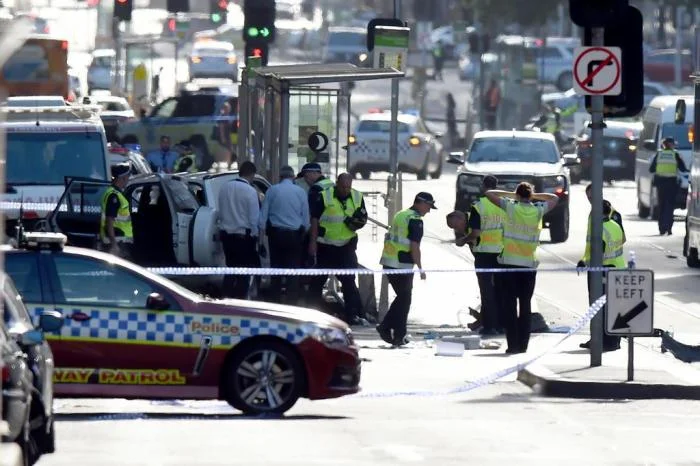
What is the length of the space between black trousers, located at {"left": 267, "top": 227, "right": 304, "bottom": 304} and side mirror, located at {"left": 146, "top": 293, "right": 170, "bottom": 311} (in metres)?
6.71

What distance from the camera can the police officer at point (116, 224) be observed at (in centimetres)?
2175

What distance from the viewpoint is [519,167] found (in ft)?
105

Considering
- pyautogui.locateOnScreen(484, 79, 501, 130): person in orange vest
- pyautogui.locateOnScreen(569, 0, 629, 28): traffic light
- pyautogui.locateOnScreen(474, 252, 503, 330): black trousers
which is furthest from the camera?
pyautogui.locateOnScreen(484, 79, 501, 130): person in orange vest

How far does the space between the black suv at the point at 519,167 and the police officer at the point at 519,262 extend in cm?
1220

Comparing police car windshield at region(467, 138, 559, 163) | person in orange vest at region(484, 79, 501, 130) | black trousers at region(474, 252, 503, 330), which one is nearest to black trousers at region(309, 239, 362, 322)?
black trousers at region(474, 252, 503, 330)

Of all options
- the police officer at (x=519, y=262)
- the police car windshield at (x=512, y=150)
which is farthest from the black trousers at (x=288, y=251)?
the police car windshield at (x=512, y=150)

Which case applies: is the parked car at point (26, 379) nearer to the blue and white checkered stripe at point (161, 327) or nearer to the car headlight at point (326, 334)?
the blue and white checkered stripe at point (161, 327)

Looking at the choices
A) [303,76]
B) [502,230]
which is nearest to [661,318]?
[502,230]

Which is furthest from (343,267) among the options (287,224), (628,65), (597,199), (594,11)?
(594,11)

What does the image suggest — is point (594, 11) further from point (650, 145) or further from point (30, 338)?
point (650, 145)

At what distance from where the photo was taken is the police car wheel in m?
14.0

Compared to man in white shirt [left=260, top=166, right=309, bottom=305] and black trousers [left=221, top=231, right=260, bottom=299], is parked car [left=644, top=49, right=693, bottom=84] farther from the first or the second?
man in white shirt [left=260, top=166, right=309, bottom=305]

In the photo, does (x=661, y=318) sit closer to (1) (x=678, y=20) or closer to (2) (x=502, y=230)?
(2) (x=502, y=230)

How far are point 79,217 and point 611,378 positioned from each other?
27.8 ft
